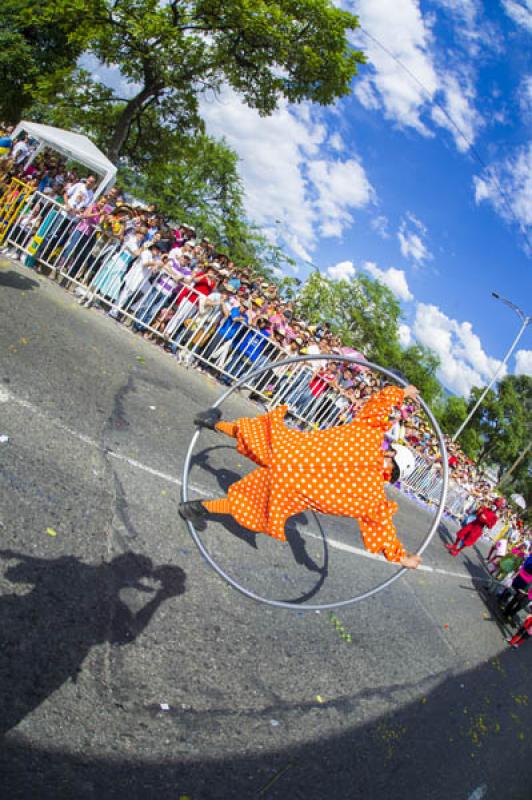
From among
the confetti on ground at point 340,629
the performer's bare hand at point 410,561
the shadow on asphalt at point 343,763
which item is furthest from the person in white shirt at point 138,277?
the shadow on asphalt at point 343,763

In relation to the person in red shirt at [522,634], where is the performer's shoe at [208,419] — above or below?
above

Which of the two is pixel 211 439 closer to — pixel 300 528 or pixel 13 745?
pixel 300 528

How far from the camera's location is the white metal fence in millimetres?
9531

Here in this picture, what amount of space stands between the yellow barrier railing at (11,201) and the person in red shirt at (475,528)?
11.1 metres

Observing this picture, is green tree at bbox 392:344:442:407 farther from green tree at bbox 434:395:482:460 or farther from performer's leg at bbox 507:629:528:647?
performer's leg at bbox 507:629:528:647

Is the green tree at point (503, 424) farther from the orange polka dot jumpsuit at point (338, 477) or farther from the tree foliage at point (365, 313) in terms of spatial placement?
the orange polka dot jumpsuit at point (338, 477)

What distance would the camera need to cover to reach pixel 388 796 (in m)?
3.58

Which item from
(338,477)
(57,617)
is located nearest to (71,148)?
(338,477)

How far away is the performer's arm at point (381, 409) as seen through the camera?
4.29 meters

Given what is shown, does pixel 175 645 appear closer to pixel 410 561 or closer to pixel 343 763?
pixel 343 763

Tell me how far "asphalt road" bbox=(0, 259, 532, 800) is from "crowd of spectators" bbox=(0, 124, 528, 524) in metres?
2.59

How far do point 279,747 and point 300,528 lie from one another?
3434 mm

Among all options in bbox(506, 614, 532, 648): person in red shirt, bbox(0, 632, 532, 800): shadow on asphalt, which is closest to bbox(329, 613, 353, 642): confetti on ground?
bbox(0, 632, 532, 800): shadow on asphalt

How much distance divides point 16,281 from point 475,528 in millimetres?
10577
